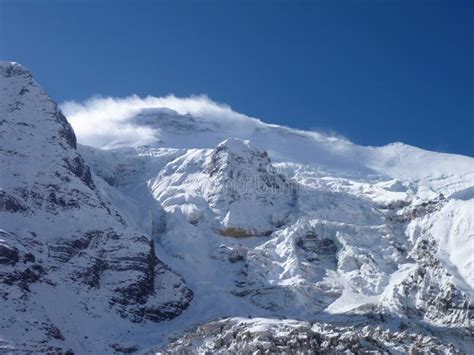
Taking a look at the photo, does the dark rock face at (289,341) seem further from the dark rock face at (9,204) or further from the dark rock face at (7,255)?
the dark rock face at (9,204)

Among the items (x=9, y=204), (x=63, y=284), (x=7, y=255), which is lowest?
(x=63, y=284)

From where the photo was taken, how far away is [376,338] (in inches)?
5891

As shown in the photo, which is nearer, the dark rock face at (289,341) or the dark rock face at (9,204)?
the dark rock face at (289,341)

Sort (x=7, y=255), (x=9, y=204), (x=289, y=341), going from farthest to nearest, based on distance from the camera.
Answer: (x=9, y=204) < (x=7, y=255) < (x=289, y=341)

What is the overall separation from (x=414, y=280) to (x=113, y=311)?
60.7m

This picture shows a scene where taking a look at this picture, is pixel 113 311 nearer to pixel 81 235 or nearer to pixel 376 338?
pixel 81 235

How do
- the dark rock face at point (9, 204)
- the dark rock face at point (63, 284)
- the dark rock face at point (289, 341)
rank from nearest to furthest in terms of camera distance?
the dark rock face at point (289, 341), the dark rock face at point (63, 284), the dark rock face at point (9, 204)

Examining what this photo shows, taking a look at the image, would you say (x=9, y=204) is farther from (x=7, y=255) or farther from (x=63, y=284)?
(x=63, y=284)

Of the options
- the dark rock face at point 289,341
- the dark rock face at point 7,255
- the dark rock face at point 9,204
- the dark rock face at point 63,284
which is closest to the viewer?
the dark rock face at point 289,341

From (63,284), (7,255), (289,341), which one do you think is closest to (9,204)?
(7,255)

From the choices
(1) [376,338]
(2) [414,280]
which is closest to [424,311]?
(2) [414,280]

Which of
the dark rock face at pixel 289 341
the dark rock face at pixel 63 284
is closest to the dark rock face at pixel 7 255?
the dark rock face at pixel 63 284

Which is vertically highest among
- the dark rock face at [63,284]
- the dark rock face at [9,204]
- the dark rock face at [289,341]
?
the dark rock face at [9,204]

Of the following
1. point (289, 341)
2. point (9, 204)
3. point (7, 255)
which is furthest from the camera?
point (9, 204)
